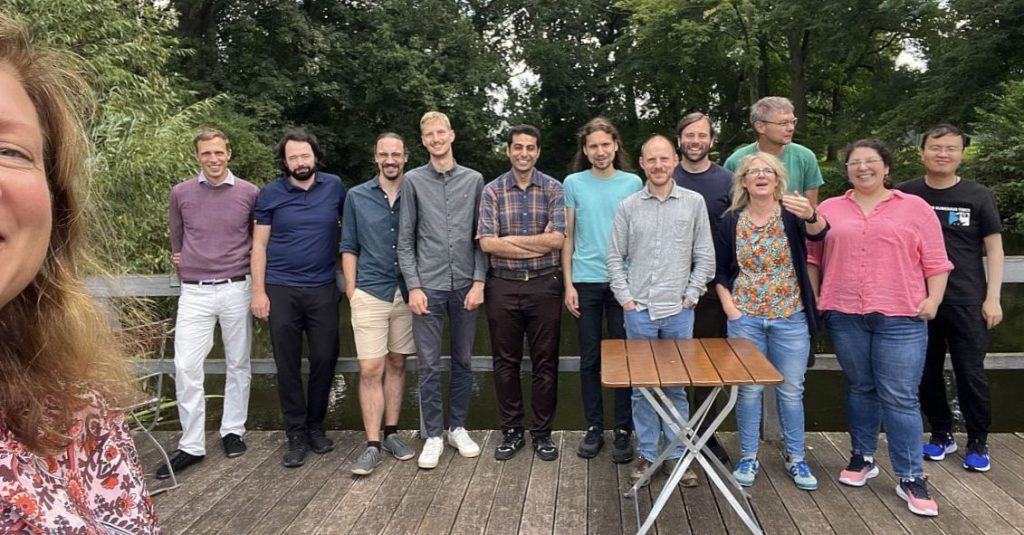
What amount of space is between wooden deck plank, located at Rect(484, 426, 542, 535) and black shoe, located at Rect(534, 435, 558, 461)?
5 cm

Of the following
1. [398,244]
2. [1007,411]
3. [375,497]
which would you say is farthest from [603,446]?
[1007,411]

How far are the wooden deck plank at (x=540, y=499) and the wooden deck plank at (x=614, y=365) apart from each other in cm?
78

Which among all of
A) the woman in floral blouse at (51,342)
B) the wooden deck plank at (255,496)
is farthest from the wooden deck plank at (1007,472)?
the woman in floral blouse at (51,342)

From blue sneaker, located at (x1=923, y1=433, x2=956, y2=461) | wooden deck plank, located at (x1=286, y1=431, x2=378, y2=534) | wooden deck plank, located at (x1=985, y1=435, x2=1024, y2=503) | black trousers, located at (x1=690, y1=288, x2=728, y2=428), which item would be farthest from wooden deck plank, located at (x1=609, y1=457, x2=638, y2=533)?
wooden deck plank, located at (x1=985, y1=435, x2=1024, y2=503)

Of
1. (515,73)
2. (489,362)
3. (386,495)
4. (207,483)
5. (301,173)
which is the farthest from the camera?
(515,73)

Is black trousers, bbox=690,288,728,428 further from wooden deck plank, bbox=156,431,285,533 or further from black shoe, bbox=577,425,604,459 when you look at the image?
wooden deck plank, bbox=156,431,285,533

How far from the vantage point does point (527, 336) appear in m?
3.83

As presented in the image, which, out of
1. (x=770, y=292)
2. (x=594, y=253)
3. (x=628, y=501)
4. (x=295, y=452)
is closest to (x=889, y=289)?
(x=770, y=292)

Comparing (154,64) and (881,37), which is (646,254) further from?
(881,37)

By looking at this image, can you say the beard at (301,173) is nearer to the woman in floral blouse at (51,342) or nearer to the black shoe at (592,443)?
the black shoe at (592,443)

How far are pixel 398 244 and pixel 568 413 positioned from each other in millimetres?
5439

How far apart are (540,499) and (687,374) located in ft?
3.57

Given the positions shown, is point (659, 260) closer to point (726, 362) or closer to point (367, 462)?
point (726, 362)

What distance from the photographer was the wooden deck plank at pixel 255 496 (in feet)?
10.1
